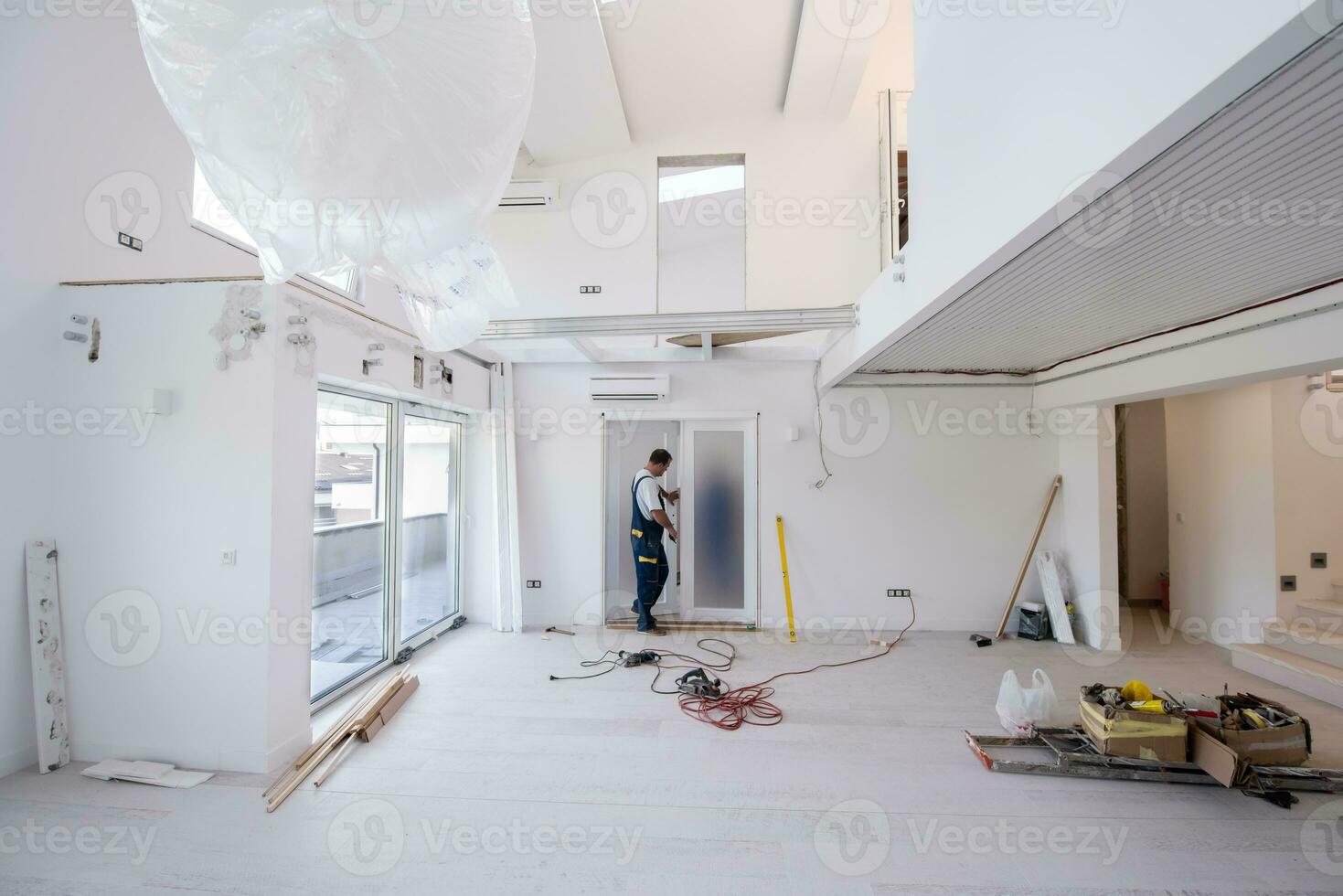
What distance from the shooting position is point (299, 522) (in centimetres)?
273

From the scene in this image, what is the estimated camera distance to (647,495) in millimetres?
4656

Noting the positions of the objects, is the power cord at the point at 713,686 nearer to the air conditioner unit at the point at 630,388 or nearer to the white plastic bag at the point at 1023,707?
the white plastic bag at the point at 1023,707

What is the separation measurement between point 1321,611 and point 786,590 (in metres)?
3.76

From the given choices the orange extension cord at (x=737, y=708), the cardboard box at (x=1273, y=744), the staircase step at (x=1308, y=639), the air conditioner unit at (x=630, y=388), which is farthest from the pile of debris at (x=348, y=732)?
the staircase step at (x=1308, y=639)

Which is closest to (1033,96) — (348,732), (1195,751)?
(1195,751)

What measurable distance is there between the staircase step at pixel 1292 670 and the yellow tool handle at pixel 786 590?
3.13m

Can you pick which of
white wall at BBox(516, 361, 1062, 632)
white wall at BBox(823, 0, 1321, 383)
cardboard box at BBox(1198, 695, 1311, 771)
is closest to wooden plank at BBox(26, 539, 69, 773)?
white wall at BBox(516, 361, 1062, 632)

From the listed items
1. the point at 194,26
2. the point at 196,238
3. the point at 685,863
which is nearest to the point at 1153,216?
the point at 194,26

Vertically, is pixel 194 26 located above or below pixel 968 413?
above

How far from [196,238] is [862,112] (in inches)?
186

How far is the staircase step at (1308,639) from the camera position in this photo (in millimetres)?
3609

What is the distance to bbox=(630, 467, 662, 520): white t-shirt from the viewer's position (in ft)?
15.3

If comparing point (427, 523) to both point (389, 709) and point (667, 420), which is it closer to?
point (389, 709)

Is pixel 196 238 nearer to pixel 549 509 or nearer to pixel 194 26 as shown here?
pixel 194 26
